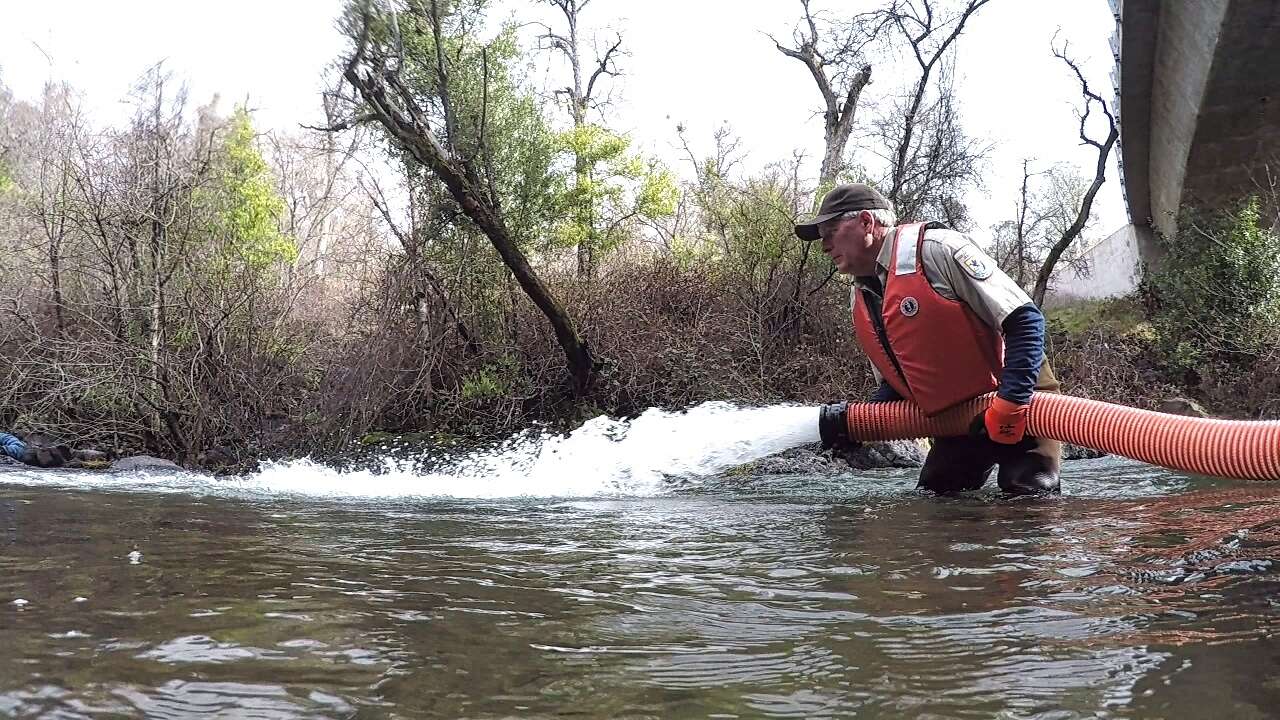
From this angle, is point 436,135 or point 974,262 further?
point 436,135

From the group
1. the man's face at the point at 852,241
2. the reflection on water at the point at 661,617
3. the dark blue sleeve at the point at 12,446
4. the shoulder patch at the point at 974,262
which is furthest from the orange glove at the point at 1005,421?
the dark blue sleeve at the point at 12,446

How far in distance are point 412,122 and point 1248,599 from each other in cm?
1243

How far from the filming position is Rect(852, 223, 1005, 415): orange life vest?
518 centimetres

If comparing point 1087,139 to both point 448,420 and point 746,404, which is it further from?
point 448,420

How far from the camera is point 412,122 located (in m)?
13.1

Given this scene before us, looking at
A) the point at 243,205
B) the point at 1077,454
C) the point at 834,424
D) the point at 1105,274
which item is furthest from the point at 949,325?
the point at 1105,274

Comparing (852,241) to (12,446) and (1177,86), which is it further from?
(1177,86)

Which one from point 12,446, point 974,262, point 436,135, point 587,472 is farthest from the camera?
point 436,135

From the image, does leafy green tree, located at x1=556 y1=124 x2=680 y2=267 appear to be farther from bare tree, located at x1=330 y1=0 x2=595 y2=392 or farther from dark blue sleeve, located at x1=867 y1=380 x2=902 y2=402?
dark blue sleeve, located at x1=867 y1=380 x2=902 y2=402

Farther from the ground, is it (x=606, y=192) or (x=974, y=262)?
(x=606, y=192)

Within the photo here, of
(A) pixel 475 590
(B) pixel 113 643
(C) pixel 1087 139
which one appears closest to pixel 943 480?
(A) pixel 475 590

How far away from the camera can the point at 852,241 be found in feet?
17.8

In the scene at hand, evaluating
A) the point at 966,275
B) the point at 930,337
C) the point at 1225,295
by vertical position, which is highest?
the point at 1225,295

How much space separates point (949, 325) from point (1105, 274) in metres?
23.4
